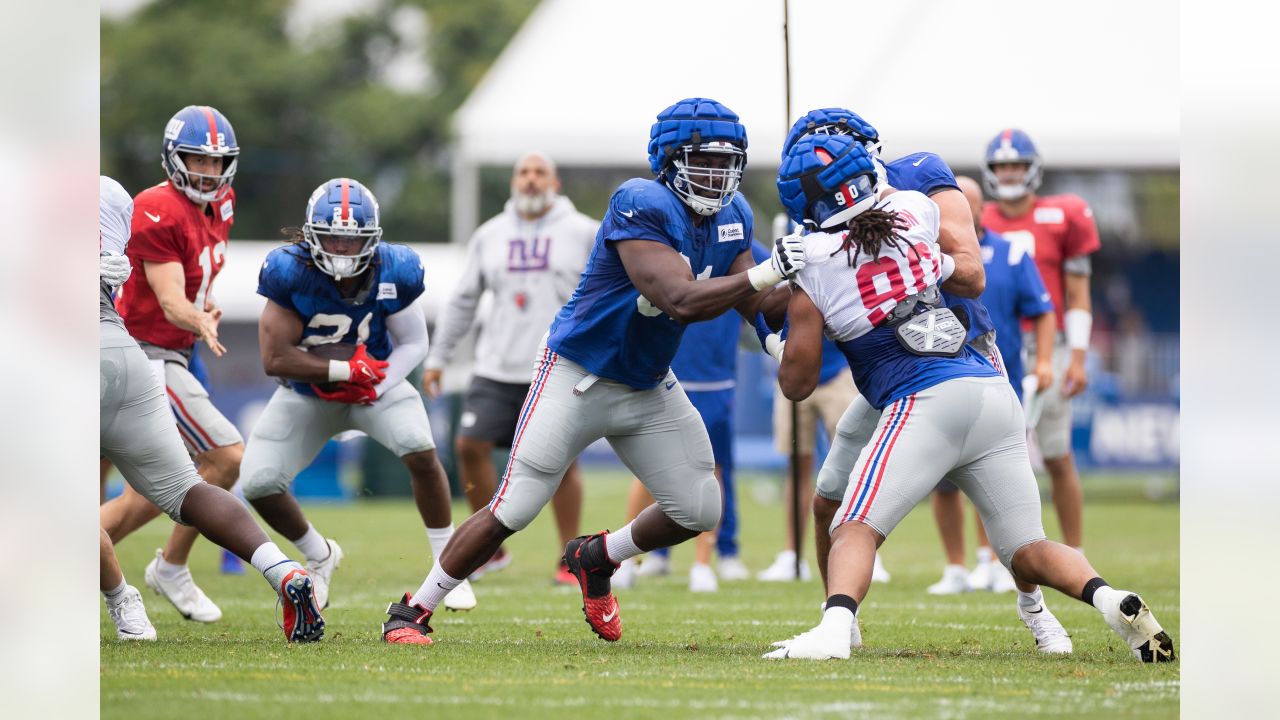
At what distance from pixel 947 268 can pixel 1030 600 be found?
51.1 inches

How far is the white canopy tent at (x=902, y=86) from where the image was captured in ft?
48.3

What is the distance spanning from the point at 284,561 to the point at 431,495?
4.09 ft

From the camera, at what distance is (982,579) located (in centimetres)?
813

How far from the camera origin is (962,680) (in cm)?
468

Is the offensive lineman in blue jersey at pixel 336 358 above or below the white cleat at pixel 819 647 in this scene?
above

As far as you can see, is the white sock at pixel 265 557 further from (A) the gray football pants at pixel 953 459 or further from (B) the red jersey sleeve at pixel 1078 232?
(B) the red jersey sleeve at pixel 1078 232

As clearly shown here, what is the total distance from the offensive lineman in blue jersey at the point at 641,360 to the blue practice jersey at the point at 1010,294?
2535 mm

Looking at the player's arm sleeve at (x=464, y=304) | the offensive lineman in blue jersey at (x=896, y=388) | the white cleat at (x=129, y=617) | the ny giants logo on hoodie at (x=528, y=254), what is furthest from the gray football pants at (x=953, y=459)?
the player's arm sleeve at (x=464, y=304)

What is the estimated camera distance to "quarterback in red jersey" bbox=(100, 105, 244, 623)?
20.9ft

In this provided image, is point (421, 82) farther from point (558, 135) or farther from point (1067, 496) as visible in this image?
point (1067, 496)

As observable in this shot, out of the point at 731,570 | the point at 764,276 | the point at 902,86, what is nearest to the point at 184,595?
the point at 764,276

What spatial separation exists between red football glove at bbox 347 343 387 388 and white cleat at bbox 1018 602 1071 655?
2641 millimetres

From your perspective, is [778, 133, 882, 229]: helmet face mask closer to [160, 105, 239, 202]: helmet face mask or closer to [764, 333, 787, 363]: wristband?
[764, 333, 787, 363]: wristband

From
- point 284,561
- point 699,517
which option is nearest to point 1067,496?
point 699,517
